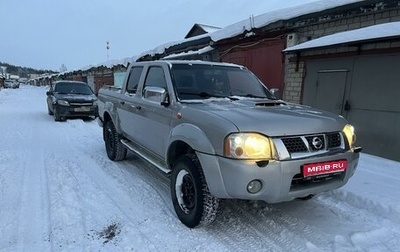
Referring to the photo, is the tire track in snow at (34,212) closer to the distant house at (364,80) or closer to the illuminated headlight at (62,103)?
the distant house at (364,80)

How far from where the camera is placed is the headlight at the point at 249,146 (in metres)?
2.87

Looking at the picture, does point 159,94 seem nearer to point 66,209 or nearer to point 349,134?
point 66,209

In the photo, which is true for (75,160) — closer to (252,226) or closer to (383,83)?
(252,226)

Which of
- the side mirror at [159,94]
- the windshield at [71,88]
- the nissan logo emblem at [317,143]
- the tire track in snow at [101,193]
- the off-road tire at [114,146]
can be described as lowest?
the tire track in snow at [101,193]

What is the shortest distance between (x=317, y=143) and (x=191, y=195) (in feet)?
4.78

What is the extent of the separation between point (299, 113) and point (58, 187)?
361 cm

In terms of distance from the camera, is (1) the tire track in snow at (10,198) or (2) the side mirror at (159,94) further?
(2) the side mirror at (159,94)

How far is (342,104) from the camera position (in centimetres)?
738

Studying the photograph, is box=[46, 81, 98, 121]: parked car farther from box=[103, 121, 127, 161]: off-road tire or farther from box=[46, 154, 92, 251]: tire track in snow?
box=[46, 154, 92, 251]: tire track in snow

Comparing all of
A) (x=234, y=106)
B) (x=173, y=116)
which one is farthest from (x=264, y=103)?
(x=173, y=116)

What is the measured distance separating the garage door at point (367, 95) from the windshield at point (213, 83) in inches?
124

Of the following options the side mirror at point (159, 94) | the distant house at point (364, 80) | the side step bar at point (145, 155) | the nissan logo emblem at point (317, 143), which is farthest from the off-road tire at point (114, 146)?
the distant house at point (364, 80)

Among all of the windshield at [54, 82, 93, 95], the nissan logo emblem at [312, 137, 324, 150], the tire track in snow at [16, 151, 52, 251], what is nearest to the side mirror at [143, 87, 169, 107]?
the nissan logo emblem at [312, 137, 324, 150]

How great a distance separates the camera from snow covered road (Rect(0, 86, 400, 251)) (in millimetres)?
3164
